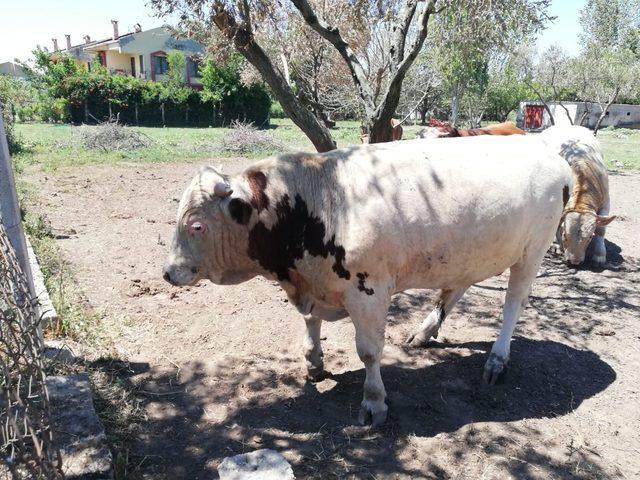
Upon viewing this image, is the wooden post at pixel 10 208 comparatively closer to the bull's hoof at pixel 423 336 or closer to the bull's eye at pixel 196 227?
the bull's eye at pixel 196 227

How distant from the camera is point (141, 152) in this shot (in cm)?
1722

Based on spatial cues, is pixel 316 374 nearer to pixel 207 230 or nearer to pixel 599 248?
pixel 207 230

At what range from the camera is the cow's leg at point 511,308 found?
4371mm

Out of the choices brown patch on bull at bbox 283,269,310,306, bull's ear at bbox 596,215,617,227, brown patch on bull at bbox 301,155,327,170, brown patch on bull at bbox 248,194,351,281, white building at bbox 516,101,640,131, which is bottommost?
bull's ear at bbox 596,215,617,227

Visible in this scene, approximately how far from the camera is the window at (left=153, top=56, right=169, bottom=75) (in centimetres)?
4916

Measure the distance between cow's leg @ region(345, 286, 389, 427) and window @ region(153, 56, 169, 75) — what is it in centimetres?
5058

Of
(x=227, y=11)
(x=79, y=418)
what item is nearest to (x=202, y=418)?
(x=79, y=418)

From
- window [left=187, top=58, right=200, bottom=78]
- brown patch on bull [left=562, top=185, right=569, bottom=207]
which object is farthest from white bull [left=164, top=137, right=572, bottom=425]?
window [left=187, top=58, right=200, bottom=78]

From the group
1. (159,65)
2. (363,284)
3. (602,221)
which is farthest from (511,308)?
(159,65)

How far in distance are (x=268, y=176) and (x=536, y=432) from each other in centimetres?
273

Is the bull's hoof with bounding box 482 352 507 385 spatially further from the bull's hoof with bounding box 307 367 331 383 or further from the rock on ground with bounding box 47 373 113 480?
the rock on ground with bounding box 47 373 113 480

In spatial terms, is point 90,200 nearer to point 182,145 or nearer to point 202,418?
point 202,418

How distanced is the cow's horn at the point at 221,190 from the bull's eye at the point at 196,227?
226 millimetres

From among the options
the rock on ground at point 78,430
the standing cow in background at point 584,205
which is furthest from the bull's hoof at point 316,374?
the standing cow in background at point 584,205
